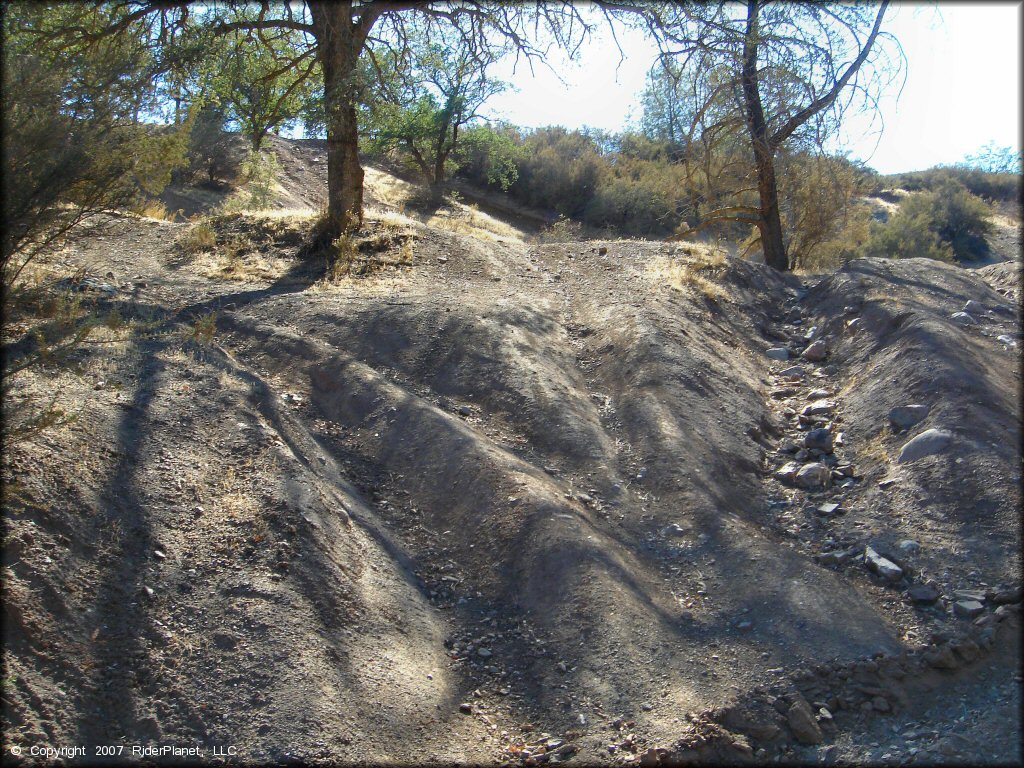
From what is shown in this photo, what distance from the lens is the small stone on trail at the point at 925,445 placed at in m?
5.82

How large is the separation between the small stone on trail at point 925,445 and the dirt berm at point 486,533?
0.29 ft

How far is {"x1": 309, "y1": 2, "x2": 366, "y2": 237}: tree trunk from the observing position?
8758mm

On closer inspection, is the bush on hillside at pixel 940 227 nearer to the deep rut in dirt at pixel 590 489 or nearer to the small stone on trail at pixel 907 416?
the deep rut in dirt at pixel 590 489

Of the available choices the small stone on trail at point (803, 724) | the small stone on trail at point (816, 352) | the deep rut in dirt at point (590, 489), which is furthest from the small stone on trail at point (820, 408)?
the small stone on trail at point (803, 724)

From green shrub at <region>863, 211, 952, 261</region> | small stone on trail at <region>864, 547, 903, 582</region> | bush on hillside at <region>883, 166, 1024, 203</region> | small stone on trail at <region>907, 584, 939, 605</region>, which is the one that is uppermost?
bush on hillside at <region>883, 166, 1024, 203</region>

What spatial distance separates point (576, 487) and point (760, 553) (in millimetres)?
1373

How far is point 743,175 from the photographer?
1313 cm

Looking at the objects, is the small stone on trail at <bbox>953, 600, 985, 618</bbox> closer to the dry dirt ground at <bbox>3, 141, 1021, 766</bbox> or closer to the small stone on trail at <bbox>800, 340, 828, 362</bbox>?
the dry dirt ground at <bbox>3, 141, 1021, 766</bbox>

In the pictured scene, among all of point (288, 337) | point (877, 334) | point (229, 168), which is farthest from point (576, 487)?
point (229, 168)

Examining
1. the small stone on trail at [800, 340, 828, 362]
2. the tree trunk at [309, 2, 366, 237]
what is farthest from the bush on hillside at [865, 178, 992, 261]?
the tree trunk at [309, 2, 366, 237]

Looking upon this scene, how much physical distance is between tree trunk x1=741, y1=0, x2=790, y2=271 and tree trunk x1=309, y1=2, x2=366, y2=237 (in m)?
4.30

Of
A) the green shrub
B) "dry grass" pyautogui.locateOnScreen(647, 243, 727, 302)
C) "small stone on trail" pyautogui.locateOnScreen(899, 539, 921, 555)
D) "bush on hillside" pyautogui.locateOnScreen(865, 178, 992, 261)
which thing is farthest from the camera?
"bush on hillside" pyautogui.locateOnScreen(865, 178, 992, 261)

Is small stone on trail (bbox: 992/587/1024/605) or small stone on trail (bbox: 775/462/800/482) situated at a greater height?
small stone on trail (bbox: 775/462/800/482)

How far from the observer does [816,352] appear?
8297mm
